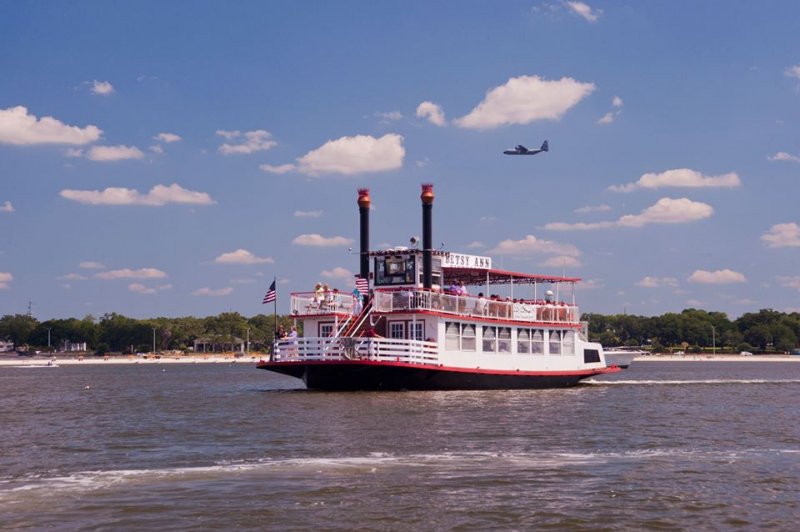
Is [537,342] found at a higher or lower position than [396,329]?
lower

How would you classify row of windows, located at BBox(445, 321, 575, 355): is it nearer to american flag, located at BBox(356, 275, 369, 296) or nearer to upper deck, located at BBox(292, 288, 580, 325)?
upper deck, located at BBox(292, 288, 580, 325)

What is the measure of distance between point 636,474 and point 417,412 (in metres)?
13.7

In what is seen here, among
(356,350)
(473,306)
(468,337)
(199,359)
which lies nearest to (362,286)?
(356,350)

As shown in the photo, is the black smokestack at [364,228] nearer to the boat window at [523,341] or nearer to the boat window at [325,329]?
the boat window at [325,329]

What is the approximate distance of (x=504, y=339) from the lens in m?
47.0

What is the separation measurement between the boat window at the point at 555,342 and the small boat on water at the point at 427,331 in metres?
0.06

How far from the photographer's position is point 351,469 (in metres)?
20.5

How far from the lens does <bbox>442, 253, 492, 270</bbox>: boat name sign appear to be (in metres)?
47.1

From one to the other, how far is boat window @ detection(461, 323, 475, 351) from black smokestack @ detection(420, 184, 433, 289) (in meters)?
2.60

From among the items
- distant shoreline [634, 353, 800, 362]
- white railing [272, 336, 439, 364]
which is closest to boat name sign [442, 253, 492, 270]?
white railing [272, 336, 439, 364]

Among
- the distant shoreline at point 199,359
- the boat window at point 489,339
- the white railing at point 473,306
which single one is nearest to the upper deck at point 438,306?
the white railing at point 473,306

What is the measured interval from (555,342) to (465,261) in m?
6.95

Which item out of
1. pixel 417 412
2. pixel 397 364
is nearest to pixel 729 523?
pixel 417 412

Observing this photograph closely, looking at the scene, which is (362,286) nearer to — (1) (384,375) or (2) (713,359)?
(1) (384,375)
